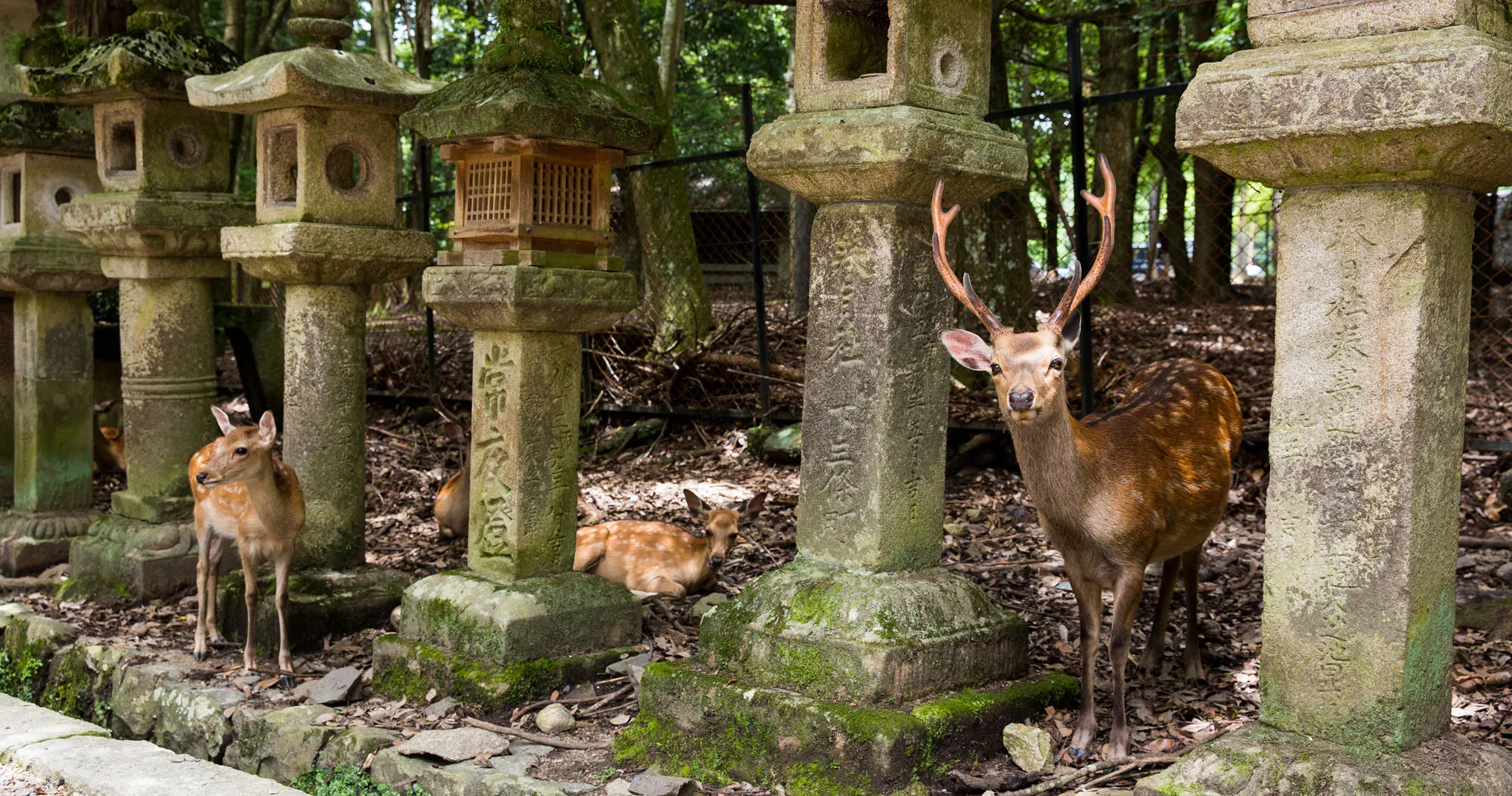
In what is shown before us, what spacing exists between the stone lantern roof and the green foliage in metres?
2.34

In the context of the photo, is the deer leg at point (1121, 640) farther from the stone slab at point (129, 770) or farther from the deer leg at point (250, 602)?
the deer leg at point (250, 602)

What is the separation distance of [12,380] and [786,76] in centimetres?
1099

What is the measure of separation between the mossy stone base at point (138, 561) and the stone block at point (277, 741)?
1.79 m

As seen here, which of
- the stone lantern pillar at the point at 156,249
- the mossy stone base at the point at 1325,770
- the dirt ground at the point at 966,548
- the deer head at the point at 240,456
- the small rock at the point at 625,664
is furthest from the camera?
the stone lantern pillar at the point at 156,249

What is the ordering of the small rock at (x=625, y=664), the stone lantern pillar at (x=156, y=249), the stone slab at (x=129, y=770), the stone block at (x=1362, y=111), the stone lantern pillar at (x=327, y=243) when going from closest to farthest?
the stone block at (x=1362, y=111) < the stone slab at (x=129, y=770) < the small rock at (x=625, y=664) < the stone lantern pillar at (x=327, y=243) < the stone lantern pillar at (x=156, y=249)

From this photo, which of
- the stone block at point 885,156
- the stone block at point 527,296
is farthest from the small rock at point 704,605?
the stone block at point 885,156

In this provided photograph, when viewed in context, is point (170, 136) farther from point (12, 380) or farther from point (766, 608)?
point (766, 608)

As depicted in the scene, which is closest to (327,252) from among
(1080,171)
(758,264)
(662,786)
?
(662,786)

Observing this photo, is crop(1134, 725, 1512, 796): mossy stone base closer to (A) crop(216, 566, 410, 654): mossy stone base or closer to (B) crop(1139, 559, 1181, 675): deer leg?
(B) crop(1139, 559, 1181, 675): deer leg

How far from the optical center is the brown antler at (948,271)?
12.9 ft

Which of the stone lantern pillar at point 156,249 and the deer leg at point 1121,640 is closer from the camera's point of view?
the deer leg at point 1121,640

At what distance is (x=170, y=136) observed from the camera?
22.6ft

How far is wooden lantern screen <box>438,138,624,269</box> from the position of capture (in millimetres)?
5191

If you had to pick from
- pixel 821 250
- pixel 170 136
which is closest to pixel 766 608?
pixel 821 250
